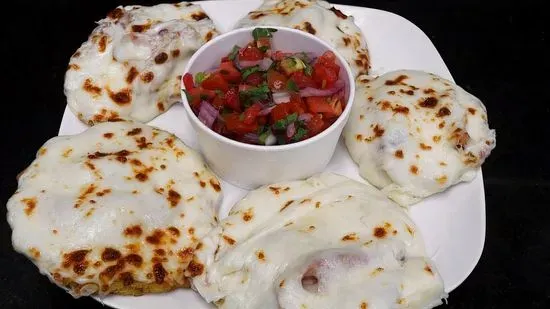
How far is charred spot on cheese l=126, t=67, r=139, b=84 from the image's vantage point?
291 cm

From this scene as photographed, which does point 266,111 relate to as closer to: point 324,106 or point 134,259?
point 324,106

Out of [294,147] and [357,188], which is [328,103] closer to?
[294,147]

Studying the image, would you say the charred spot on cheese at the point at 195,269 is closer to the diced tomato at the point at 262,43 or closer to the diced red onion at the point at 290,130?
the diced red onion at the point at 290,130

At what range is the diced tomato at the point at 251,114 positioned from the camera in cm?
242

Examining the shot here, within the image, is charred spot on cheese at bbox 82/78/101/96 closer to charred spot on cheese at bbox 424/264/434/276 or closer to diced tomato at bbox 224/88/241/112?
diced tomato at bbox 224/88/241/112

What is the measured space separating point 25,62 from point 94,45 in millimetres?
1315

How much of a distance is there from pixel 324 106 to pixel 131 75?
1056 millimetres

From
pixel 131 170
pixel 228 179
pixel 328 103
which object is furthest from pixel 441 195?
pixel 131 170

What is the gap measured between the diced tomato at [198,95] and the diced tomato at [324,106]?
16.8 inches

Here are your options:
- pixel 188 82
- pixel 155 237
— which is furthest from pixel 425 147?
pixel 155 237

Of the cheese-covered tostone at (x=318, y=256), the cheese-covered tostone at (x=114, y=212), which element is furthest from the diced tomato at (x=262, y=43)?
the cheese-covered tostone at (x=318, y=256)

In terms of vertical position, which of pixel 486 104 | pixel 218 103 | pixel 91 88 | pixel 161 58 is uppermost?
pixel 218 103

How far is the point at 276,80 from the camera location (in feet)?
8.23

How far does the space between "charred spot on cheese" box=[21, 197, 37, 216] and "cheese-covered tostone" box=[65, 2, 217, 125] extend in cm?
58
